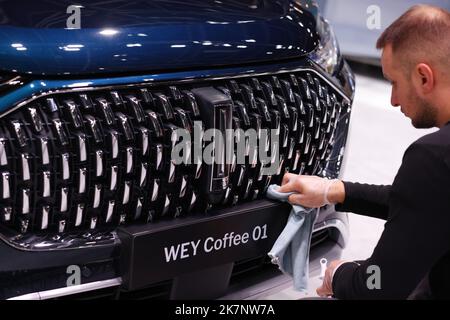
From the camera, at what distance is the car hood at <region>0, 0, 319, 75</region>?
1588 millimetres

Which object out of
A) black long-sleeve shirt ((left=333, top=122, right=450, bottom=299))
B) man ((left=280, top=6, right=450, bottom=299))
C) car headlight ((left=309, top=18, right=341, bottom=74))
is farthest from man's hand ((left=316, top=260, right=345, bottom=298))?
car headlight ((left=309, top=18, right=341, bottom=74))

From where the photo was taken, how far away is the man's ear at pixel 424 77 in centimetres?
146

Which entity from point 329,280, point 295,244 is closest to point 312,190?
point 295,244

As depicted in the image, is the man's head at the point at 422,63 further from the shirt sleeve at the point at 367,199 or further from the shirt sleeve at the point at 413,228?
the shirt sleeve at the point at 367,199

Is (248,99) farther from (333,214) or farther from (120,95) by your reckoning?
(333,214)

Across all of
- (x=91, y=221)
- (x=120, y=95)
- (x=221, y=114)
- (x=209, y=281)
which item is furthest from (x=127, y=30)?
(x=209, y=281)

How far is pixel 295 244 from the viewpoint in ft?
6.60

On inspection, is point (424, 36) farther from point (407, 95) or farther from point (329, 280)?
point (329, 280)

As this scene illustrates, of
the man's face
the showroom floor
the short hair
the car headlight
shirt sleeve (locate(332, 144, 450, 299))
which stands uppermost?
the short hair

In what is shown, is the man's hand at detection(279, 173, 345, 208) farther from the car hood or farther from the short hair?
the short hair

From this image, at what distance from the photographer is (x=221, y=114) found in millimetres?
1749

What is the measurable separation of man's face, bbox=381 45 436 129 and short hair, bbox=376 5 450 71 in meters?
0.03

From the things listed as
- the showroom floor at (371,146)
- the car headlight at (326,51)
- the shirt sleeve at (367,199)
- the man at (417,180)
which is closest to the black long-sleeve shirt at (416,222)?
the man at (417,180)

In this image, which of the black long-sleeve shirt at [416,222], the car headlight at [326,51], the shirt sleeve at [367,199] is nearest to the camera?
the black long-sleeve shirt at [416,222]
